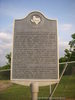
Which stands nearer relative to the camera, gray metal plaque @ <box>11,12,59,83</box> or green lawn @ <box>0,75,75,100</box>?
gray metal plaque @ <box>11,12,59,83</box>

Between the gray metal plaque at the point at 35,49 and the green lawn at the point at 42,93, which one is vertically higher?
the gray metal plaque at the point at 35,49

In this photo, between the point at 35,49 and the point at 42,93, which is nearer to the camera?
the point at 35,49

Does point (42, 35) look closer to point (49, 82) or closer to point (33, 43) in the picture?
point (33, 43)

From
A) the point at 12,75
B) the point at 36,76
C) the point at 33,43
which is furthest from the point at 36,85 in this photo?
the point at 33,43

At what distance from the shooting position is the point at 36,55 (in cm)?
659

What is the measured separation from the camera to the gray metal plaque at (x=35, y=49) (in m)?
6.51

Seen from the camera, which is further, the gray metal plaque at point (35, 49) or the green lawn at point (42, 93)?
the green lawn at point (42, 93)

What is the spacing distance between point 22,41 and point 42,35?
662 mm

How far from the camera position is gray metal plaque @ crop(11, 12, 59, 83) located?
651 cm

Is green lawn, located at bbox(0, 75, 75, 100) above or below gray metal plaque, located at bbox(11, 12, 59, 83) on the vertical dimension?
below

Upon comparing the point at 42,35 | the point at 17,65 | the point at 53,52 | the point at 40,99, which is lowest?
the point at 40,99

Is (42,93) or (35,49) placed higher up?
(35,49)

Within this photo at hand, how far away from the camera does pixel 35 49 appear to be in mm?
6621

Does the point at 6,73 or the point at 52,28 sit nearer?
the point at 52,28
